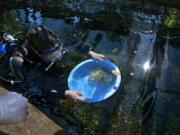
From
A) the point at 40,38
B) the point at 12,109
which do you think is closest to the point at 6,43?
the point at 40,38

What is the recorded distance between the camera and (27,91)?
9.18 ft

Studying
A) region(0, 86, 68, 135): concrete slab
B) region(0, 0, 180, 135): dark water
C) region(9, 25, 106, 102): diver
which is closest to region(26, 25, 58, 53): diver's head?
region(9, 25, 106, 102): diver

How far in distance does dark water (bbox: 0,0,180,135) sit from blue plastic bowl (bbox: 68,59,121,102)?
0.65 ft

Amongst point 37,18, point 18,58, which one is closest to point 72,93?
point 18,58

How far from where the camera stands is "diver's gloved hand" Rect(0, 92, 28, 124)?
1876 mm

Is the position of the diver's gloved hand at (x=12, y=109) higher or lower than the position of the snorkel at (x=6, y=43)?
lower

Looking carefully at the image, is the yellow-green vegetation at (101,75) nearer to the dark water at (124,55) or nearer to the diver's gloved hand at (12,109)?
the dark water at (124,55)

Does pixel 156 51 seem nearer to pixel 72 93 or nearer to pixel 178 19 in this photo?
pixel 178 19

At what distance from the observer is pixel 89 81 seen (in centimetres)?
283

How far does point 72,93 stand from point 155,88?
1.42 m

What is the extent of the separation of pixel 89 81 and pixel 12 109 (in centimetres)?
137

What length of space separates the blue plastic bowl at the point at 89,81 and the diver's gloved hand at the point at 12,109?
81 cm

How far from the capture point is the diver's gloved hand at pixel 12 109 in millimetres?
1876

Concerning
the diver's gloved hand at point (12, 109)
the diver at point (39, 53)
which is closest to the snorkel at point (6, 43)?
the diver at point (39, 53)
